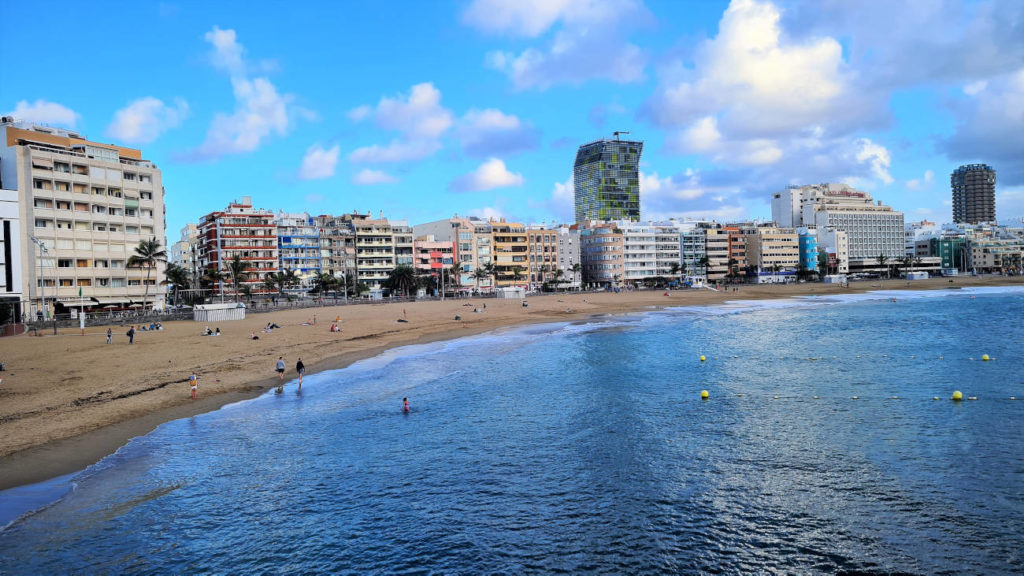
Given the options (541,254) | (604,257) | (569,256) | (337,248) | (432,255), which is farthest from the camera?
(604,257)

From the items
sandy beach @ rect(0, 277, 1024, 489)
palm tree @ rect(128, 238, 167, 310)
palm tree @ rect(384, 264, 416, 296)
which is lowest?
sandy beach @ rect(0, 277, 1024, 489)

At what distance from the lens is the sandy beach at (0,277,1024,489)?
22.3 m

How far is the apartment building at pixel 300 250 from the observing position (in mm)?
130875

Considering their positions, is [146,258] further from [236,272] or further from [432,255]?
[432,255]

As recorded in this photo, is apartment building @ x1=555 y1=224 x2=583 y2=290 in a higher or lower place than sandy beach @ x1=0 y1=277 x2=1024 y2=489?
higher

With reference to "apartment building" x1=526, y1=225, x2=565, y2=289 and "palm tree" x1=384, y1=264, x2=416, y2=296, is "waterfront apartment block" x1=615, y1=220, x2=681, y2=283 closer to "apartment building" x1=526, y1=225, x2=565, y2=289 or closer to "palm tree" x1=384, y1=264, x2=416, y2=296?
"apartment building" x1=526, y1=225, x2=565, y2=289

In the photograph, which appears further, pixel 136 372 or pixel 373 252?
pixel 373 252

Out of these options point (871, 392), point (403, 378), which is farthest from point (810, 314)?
point (403, 378)

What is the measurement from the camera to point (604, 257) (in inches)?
6585

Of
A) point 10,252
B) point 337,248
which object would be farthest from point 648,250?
point 10,252

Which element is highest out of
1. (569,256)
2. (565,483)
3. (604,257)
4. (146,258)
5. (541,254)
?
(541,254)

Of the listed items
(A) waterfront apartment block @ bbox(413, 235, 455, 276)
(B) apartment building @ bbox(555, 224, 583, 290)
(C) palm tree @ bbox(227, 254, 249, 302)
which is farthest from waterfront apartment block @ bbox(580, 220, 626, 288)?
(C) palm tree @ bbox(227, 254, 249, 302)

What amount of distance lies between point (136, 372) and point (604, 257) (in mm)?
140690

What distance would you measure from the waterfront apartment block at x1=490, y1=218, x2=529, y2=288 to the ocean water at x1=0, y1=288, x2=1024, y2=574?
377ft
